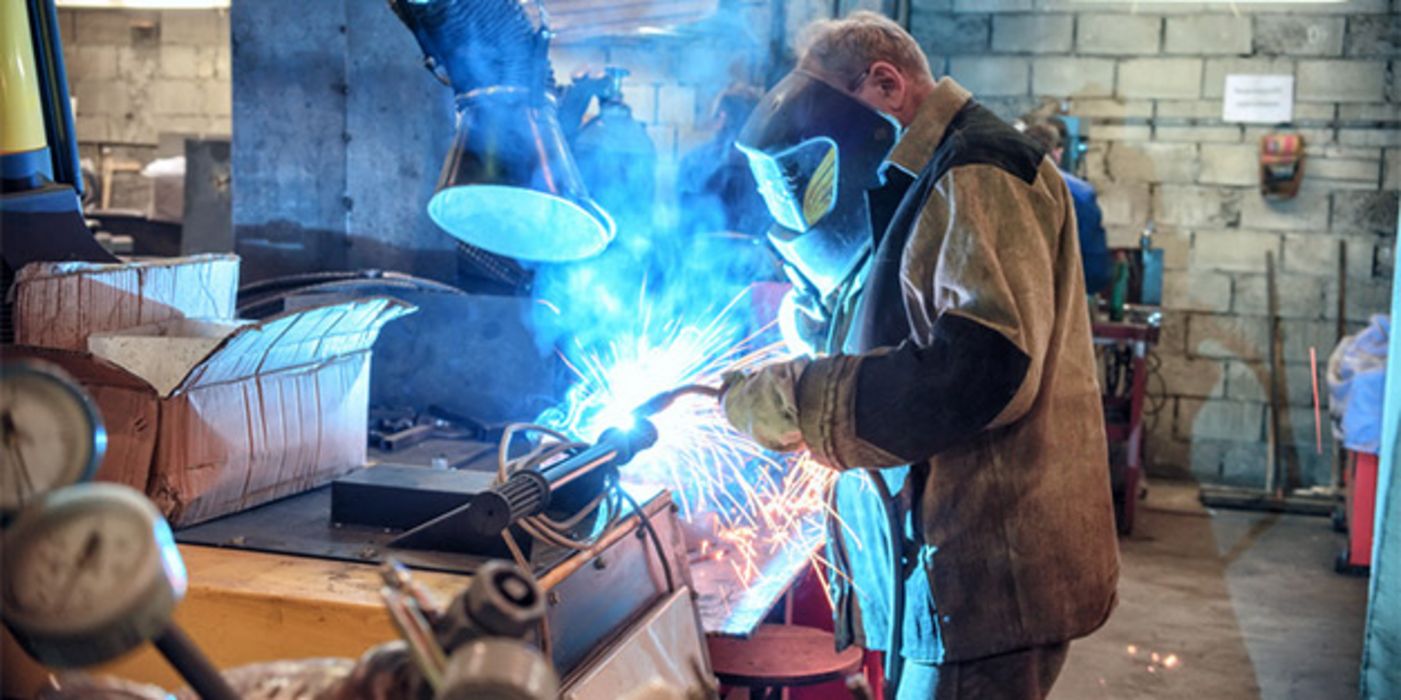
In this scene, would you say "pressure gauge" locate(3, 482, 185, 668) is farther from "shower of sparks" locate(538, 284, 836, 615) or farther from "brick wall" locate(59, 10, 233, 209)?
"brick wall" locate(59, 10, 233, 209)

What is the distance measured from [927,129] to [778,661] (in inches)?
48.3

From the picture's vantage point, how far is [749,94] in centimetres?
509

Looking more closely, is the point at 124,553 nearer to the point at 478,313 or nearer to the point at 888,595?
the point at 888,595

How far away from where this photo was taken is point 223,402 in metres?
1.96

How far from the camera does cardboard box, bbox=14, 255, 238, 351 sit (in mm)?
1882

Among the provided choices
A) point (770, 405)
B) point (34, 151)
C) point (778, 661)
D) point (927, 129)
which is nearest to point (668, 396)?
point (770, 405)

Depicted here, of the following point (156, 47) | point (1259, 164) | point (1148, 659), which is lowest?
point (1148, 659)

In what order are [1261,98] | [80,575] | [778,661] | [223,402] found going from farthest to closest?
[1261,98] < [778,661] < [223,402] < [80,575]

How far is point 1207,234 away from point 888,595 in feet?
21.1

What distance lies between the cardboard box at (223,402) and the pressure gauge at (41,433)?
112 centimetres

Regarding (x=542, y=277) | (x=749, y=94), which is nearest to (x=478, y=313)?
(x=542, y=277)

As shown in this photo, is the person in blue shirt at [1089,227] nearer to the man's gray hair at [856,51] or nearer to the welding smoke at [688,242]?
the welding smoke at [688,242]

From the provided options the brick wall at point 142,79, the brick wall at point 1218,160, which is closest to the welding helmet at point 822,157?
the brick wall at point 1218,160

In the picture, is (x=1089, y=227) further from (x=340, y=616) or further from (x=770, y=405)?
(x=340, y=616)
